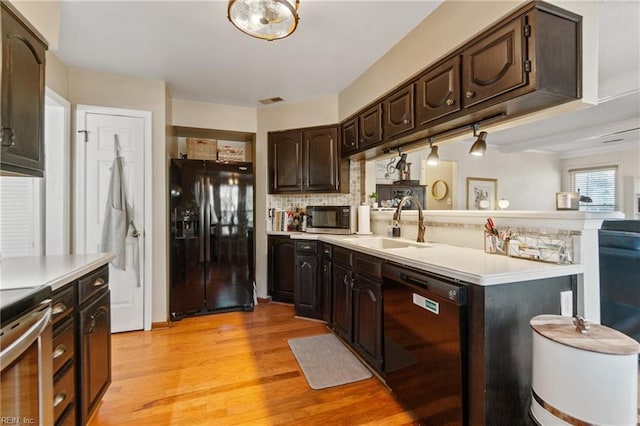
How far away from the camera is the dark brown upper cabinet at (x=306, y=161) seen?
351 cm

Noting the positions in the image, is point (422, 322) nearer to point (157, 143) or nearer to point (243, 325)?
point (243, 325)

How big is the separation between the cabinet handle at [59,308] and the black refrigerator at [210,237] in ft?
6.39

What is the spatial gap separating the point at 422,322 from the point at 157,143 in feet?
9.97

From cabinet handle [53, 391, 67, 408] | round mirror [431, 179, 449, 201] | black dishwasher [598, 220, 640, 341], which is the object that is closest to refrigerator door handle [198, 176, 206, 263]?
cabinet handle [53, 391, 67, 408]

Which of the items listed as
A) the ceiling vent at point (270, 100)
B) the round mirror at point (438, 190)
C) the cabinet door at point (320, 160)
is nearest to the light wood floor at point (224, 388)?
A: the cabinet door at point (320, 160)

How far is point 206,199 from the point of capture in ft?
10.8

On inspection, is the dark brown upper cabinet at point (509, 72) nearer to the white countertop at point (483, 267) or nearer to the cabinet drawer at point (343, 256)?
the white countertop at point (483, 267)

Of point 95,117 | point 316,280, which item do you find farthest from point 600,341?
point 95,117

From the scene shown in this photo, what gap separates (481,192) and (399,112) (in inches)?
192

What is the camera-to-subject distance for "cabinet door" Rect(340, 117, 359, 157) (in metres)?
3.14

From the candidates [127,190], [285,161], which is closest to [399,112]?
[285,161]

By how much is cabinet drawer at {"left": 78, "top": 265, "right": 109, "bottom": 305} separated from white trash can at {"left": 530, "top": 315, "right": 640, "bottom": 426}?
6.93 feet

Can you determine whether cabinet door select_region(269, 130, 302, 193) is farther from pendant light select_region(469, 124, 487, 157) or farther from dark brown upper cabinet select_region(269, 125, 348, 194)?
pendant light select_region(469, 124, 487, 157)

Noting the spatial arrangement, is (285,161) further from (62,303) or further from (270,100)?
(62,303)
